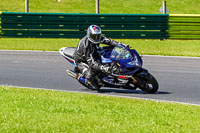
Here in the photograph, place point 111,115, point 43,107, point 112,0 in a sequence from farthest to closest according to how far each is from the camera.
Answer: point 112,0 < point 43,107 < point 111,115

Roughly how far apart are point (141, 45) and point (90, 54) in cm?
1077

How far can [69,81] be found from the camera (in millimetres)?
13445

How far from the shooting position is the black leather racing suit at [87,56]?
11453mm

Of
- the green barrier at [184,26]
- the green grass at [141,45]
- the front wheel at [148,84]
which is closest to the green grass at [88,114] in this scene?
the front wheel at [148,84]

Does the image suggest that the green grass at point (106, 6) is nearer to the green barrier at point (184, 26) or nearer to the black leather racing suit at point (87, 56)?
the green barrier at point (184, 26)

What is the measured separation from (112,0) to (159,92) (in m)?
33.9

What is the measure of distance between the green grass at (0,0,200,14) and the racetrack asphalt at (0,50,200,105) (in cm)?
2212

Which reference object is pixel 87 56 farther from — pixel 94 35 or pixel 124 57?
pixel 124 57

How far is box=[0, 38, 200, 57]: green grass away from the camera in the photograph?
20062 mm

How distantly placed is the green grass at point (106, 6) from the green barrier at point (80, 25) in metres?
16.6

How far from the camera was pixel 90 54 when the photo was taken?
11469 millimetres

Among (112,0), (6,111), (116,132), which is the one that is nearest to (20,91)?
(6,111)

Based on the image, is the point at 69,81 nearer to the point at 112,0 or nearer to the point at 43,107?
the point at 43,107

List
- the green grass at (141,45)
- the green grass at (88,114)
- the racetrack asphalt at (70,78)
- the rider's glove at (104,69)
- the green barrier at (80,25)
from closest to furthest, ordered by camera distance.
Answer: the green grass at (88,114) < the rider's glove at (104,69) < the racetrack asphalt at (70,78) < the green grass at (141,45) < the green barrier at (80,25)
